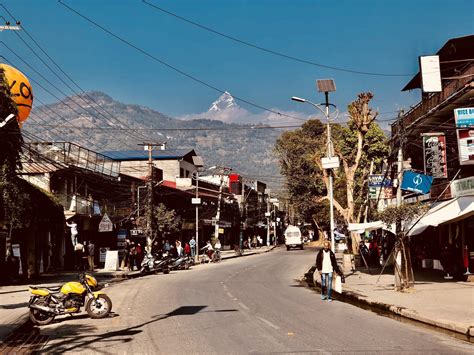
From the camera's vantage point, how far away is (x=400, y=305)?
50.6ft

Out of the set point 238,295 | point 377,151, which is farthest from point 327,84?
point 377,151

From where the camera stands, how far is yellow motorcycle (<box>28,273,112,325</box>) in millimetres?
13281

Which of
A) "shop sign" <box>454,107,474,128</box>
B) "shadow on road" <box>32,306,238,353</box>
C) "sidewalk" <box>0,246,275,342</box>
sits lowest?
"shadow on road" <box>32,306,238,353</box>

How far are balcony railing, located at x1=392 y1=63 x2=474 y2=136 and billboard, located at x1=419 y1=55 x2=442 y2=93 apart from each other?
Answer: 45 cm

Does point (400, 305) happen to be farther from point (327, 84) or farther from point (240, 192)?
point (240, 192)

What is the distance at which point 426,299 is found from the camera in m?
16.8

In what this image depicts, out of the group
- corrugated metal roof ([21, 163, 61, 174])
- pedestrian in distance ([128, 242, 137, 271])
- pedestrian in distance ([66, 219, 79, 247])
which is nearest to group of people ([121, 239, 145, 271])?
pedestrian in distance ([128, 242, 137, 271])

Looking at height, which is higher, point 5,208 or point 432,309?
point 5,208

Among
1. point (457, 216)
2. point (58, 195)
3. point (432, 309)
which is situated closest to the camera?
point (432, 309)

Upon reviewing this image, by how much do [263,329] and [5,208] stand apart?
46.1 ft

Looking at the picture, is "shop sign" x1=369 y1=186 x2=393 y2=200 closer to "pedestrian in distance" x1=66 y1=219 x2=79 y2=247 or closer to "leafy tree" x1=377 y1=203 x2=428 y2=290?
"leafy tree" x1=377 y1=203 x2=428 y2=290

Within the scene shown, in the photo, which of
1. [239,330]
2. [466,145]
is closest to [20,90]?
[239,330]

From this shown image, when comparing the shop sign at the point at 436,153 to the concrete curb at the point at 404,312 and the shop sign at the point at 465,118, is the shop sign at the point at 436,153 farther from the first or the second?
the concrete curb at the point at 404,312

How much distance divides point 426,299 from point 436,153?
30.3ft
